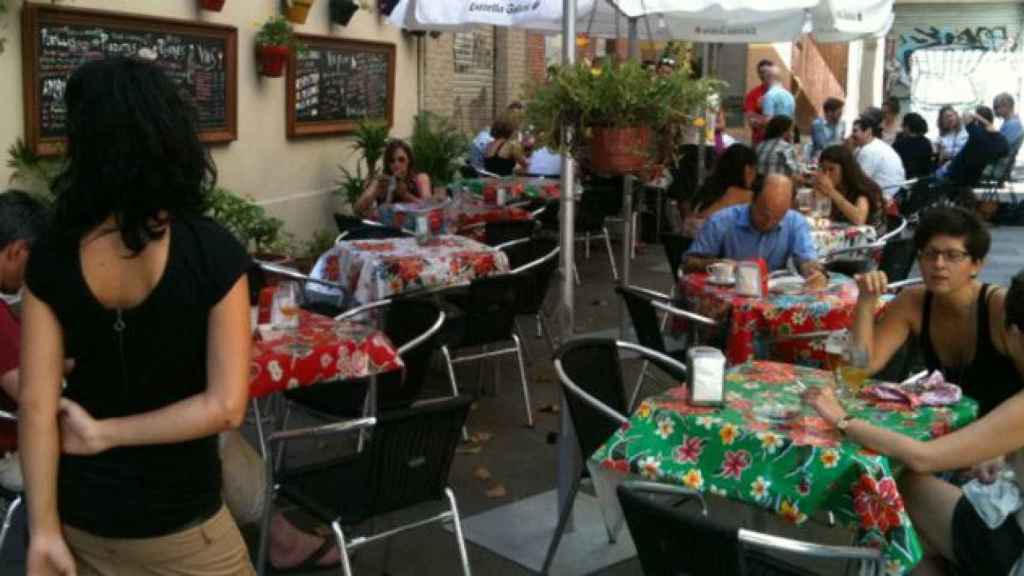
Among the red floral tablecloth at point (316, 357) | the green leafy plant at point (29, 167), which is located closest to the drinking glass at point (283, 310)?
the red floral tablecloth at point (316, 357)

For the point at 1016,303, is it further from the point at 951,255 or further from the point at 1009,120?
the point at 1009,120

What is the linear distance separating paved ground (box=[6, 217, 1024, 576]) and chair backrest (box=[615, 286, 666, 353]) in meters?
0.73

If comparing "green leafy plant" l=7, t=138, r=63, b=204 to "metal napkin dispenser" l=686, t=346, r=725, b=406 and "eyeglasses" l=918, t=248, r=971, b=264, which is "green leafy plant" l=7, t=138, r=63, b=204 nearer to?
"metal napkin dispenser" l=686, t=346, r=725, b=406

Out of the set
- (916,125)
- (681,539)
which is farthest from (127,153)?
(916,125)

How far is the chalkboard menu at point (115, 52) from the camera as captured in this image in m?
7.08

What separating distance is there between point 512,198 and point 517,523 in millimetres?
5381

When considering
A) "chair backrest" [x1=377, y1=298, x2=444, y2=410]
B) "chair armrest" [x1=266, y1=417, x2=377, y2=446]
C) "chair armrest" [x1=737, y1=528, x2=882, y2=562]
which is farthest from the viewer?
"chair backrest" [x1=377, y1=298, x2=444, y2=410]

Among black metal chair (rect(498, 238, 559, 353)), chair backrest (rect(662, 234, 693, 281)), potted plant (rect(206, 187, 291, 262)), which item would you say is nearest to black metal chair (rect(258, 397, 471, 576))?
black metal chair (rect(498, 238, 559, 353))

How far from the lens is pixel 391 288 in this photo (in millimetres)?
6590

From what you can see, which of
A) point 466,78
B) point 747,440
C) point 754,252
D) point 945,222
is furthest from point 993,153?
point 747,440

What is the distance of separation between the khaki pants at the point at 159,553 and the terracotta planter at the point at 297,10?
826 centimetres

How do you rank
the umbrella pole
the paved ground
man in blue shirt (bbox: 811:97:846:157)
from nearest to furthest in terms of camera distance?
the paved ground → the umbrella pole → man in blue shirt (bbox: 811:97:846:157)

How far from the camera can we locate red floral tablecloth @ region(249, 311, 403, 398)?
4258 mm

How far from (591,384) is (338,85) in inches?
293
